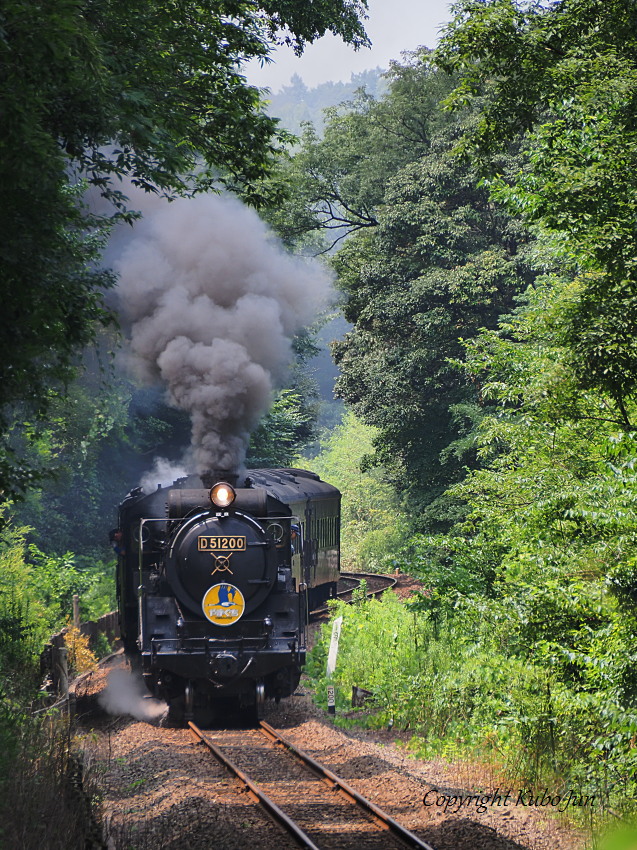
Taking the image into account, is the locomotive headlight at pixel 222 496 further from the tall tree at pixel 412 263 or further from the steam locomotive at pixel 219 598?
the tall tree at pixel 412 263

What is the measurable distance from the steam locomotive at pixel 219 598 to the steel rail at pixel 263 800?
0.82m

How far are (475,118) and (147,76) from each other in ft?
56.7

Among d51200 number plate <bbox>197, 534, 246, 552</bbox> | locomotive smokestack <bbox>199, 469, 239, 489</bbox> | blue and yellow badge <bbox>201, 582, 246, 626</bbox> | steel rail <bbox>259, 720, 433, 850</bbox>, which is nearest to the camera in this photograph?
steel rail <bbox>259, 720, 433, 850</bbox>

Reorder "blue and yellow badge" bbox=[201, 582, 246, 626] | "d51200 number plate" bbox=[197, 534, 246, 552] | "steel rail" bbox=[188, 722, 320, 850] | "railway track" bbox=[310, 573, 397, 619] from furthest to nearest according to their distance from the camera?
"railway track" bbox=[310, 573, 397, 619]
"blue and yellow badge" bbox=[201, 582, 246, 626]
"d51200 number plate" bbox=[197, 534, 246, 552]
"steel rail" bbox=[188, 722, 320, 850]

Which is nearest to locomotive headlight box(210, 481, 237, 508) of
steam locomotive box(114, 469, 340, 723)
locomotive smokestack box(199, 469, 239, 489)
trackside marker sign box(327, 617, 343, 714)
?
steam locomotive box(114, 469, 340, 723)

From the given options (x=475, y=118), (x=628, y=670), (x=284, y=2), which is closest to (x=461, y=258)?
(x=475, y=118)

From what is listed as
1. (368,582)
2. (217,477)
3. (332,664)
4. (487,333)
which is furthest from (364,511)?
(217,477)

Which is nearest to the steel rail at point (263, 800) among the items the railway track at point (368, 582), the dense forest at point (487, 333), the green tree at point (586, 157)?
the dense forest at point (487, 333)

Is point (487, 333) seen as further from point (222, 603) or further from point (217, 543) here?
point (222, 603)

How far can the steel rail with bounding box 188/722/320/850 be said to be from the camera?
7011mm

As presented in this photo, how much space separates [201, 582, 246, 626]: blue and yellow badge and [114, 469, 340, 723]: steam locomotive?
12 mm

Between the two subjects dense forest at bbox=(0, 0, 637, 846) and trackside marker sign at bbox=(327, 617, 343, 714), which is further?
trackside marker sign at bbox=(327, 617, 343, 714)

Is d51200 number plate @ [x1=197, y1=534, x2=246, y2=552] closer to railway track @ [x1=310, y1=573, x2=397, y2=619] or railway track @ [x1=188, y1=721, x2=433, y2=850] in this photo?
railway track @ [x1=188, y1=721, x2=433, y2=850]

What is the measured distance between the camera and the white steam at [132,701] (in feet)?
40.4
